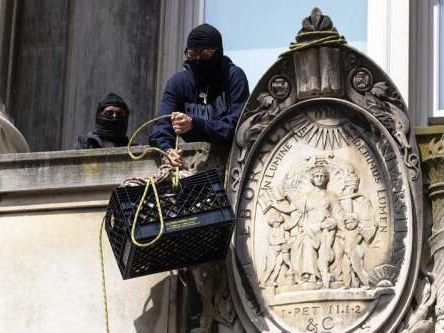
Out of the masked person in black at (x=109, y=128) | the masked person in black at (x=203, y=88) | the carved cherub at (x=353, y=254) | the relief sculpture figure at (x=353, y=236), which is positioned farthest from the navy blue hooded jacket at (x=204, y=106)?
the carved cherub at (x=353, y=254)

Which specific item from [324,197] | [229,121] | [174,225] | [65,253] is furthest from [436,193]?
[65,253]

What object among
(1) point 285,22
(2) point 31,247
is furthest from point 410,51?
(2) point 31,247

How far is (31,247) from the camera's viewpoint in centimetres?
1530

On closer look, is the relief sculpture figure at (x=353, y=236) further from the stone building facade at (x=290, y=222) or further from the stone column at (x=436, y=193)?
the stone column at (x=436, y=193)

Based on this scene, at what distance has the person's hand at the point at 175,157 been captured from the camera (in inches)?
578

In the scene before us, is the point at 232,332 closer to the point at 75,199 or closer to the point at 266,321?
the point at 266,321

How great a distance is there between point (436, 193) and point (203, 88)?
2.00 metres

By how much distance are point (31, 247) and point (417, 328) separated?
9.65 ft

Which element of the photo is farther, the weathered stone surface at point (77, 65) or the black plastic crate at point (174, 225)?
the weathered stone surface at point (77, 65)

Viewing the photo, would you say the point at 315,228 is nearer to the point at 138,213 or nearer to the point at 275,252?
the point at 275,252

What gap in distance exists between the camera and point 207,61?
15.4 m

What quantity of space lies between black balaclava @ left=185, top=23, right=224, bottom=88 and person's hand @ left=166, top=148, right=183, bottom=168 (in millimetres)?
779

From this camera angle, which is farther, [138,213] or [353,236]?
[353,236]

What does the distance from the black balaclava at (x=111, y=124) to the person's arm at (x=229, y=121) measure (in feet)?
3.89
